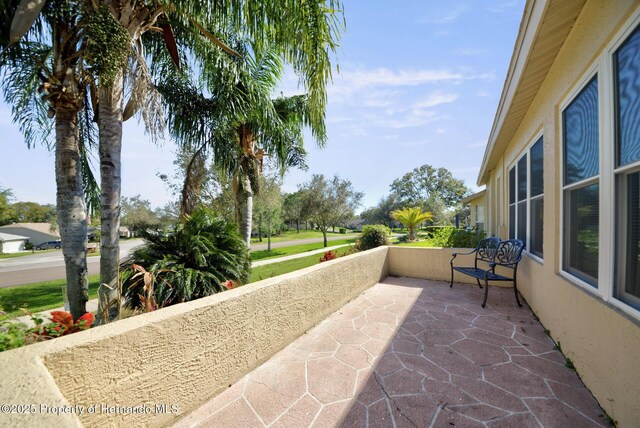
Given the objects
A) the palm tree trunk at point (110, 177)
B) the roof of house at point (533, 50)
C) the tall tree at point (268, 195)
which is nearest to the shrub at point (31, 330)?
the palm tree trunk at point (110, 177)

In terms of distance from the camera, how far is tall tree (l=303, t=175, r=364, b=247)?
70.9ft

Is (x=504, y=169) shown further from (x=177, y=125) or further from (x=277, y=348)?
(x=177, y=125)

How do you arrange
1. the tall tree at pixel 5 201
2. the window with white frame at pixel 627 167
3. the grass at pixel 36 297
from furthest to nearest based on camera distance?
the tall tree at pixel 5 201
the grass at pixel 36 297
the window with white frame at pixel 627 167

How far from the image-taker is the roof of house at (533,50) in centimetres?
224

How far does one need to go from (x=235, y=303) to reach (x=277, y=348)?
92 cm

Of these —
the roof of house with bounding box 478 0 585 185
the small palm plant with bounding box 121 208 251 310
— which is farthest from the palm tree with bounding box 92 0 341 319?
the roof of house with bounding box 478 0 585 185

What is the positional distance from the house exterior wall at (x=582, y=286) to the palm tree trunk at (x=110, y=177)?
4.89 meters

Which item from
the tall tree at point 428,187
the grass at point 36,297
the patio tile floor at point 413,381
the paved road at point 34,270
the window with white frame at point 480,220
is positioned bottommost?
the paved road at point 34,270

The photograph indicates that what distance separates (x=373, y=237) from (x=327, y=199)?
13.9m

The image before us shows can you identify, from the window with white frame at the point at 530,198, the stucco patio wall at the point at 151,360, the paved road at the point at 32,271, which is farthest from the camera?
the paved road at the point at 32,271

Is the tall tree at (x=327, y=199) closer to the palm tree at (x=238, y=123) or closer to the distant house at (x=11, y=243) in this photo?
the palm tree at (x=238, y=123)

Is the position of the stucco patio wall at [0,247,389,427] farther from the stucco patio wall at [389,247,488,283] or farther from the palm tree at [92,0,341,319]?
the stucco patio wall at [389,247,488,283]

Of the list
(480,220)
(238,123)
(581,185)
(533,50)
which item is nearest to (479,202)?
(480,220)

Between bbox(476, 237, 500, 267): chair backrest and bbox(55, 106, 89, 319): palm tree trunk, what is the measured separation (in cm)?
705
